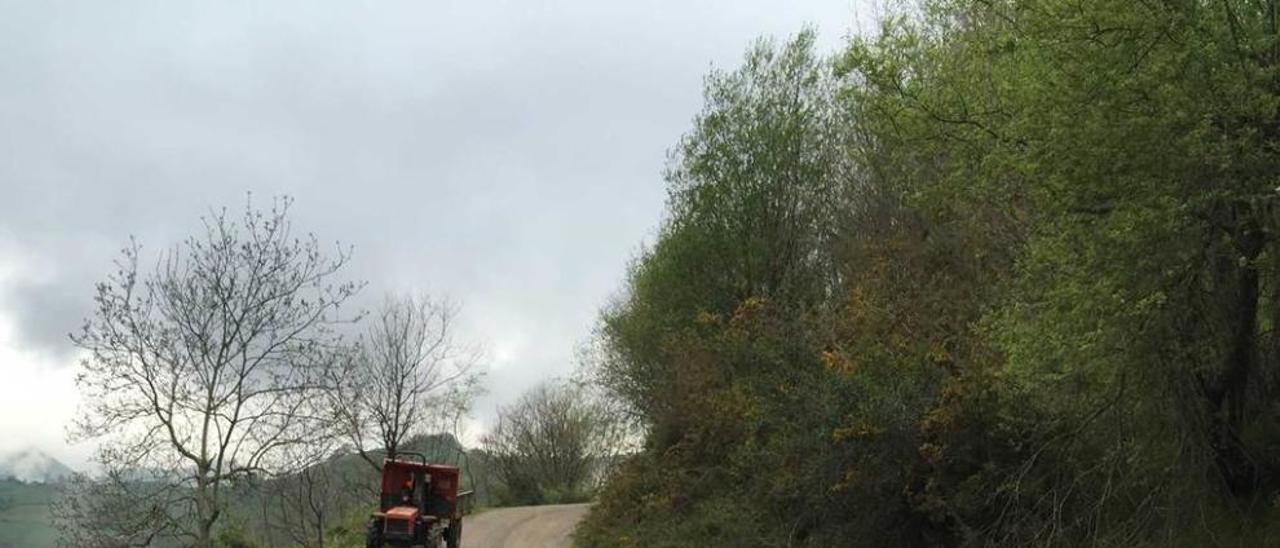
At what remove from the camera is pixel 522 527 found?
40938mm

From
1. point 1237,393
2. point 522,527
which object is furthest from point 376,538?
point 1237,393

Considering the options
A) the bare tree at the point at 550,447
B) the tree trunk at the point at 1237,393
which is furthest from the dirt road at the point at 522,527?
the tree trunk at the point at 1237,393

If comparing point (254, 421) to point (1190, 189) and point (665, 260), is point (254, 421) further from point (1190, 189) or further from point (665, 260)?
point (665, 260)

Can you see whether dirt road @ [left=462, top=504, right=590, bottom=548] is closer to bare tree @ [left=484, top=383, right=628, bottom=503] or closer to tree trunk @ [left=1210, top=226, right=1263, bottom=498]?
bare tree @ [left=484, top=383, right=628, bottom=503]

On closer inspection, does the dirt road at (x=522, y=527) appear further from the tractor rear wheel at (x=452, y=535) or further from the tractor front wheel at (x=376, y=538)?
the tractor front wheel at (x=376, y=538)

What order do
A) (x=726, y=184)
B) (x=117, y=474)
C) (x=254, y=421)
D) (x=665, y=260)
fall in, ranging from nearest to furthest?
1. (x=117, y=474)
2. (x=254, y=421)
3. (x=726, y=184)
4. (x=665, y=260)

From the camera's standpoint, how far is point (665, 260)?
3375cm

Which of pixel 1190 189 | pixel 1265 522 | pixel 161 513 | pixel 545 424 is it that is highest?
pixel 545 424

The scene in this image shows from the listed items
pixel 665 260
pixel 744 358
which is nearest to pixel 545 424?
pixel 665 260

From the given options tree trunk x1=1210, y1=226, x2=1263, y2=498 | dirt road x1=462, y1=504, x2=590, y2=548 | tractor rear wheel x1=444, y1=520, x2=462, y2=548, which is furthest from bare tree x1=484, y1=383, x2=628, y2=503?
tree trunk x1=1210, y1=226, x2=1263, y2=498

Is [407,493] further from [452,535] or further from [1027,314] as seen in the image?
[1027,314]

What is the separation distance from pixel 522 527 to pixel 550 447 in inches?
748

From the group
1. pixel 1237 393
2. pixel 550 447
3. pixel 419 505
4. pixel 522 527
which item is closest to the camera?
pixel 1237 393

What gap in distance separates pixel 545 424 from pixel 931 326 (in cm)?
4403
